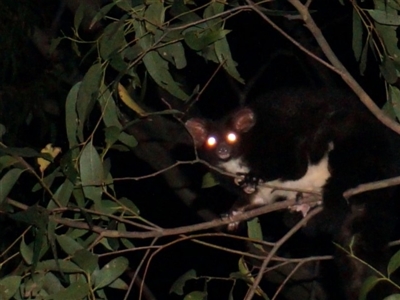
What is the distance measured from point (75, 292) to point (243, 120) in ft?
5.35

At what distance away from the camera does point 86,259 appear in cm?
305

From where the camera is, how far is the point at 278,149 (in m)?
4.26

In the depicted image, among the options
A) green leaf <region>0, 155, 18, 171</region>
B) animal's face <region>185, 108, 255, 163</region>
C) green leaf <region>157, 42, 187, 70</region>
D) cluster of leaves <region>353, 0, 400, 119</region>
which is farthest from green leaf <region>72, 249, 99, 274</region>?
animal's face <region>185, 108, 255, 163</region>

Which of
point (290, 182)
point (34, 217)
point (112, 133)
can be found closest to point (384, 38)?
point (112, 133)

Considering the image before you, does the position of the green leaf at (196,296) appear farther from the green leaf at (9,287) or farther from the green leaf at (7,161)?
the green leaf at (7,161)

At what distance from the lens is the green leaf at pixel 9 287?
3.10 m

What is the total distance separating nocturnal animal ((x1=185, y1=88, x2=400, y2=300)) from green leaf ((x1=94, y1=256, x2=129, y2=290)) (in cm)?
78

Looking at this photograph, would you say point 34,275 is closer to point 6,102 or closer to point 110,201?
point 110,201

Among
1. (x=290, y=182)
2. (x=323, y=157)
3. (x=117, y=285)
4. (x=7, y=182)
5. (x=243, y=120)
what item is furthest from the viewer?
(x=243, y=120)

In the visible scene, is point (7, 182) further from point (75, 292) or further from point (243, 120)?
point (243, 120)

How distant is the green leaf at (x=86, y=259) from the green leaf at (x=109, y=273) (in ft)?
0.38

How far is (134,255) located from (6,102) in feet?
6.90

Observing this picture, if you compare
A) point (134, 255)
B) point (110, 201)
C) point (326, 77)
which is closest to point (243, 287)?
point (134, 255)

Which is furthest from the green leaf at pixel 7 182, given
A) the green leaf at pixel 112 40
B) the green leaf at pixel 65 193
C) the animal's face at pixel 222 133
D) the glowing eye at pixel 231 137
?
the glowing eye at pixel 231 137
